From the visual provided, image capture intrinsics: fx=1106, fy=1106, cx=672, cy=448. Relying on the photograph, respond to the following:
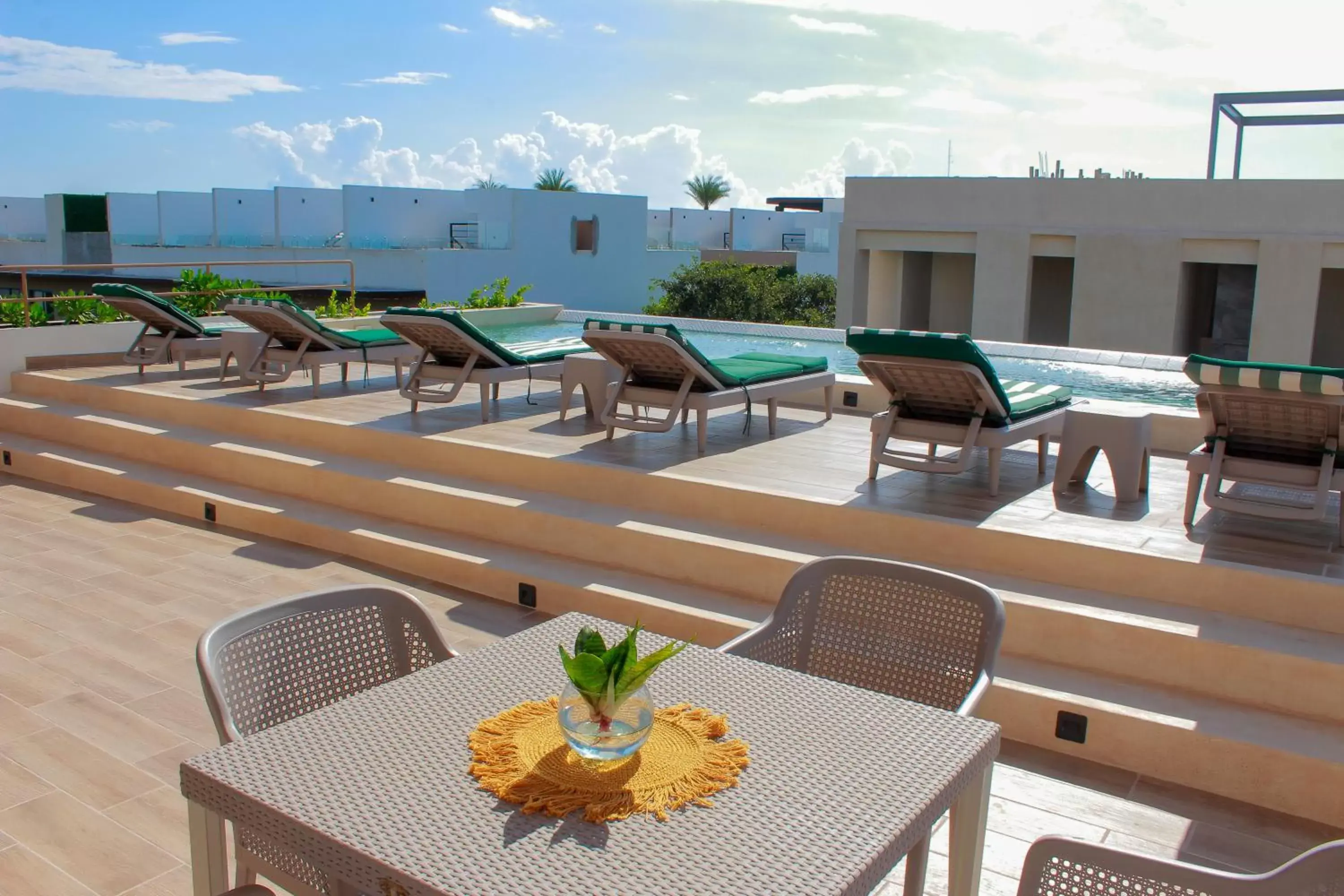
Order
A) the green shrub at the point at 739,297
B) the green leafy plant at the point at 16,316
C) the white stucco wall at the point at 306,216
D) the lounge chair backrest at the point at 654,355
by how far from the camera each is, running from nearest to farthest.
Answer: the lounge chair backrest at the point at 654,355
the green leafy plant at the point at 16,316
the green shrub at the point at 739,297
the white stucco wall at the point at 306,216

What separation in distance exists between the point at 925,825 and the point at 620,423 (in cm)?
485

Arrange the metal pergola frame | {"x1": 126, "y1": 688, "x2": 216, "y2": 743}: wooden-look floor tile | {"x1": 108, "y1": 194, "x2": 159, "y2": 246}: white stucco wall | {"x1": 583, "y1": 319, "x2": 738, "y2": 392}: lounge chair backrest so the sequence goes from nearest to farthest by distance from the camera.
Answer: {"x1": 126, "y1": 688, "x2": 216, "y2": 743}: wooden-look floor tile, {"x1": 583, "y1": 319, "x2": 738, "y2": 392}: lounge chair backrest, the metal pergola frame, {"x1": 108, "y1": 194, "x2": 159, "y2": 246}: white stucco wall

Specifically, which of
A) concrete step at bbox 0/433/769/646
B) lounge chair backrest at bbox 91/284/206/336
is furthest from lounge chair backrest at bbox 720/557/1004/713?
lounge chair backrest at bbox 91/284/206/336

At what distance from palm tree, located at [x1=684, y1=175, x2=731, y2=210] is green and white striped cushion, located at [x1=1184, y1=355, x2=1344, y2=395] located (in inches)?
1827

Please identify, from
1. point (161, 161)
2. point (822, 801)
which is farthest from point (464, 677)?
point (161, 161)

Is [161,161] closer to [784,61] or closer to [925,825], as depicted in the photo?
[784,61]

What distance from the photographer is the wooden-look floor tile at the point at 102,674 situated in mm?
4223

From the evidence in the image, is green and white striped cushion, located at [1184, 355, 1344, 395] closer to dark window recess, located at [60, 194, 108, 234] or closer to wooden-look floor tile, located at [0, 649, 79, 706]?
wooden-look floor tile, located at [0, 649, 79, 706]

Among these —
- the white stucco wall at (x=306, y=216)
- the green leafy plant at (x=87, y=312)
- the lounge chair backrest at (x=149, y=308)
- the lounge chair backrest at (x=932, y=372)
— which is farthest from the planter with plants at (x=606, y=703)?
the white stucco wall at (x=306, y=216)

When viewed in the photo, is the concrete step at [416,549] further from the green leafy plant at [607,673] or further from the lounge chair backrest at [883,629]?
the green leafy plant at [607,673]

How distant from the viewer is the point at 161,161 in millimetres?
25016

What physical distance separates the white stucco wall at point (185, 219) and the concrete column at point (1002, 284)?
24111 mm

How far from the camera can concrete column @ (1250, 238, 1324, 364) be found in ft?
63.2

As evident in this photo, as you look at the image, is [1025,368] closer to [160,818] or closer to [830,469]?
[830,469]
